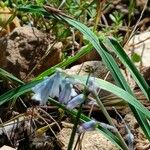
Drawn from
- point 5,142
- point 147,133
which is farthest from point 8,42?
point 147,133

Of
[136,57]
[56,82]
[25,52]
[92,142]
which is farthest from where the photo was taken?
[136,57]

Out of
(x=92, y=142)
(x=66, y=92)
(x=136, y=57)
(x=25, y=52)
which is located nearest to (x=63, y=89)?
(x=66, y=92)

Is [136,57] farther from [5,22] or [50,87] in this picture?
[50,87]

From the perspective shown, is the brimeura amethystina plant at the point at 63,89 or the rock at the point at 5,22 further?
the rock at the point at 5,22

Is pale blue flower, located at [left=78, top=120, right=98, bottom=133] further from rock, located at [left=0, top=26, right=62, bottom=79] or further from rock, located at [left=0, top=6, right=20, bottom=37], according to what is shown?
rock, located at [left=0, top=6, right=20, bottom=37]

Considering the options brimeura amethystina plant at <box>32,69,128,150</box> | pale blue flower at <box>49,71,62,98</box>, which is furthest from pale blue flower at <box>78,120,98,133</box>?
pale blue flower at <box>49,71,62,98</box>

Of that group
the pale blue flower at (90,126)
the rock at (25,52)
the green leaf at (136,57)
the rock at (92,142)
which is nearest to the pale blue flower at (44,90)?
the pale blue flower at (90,126)

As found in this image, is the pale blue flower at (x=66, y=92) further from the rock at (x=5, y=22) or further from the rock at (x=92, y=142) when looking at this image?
the rock at (x=5, y=22)

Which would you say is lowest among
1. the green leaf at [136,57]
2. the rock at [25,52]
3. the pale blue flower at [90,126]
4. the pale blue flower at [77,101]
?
the green leaf at [136,57]

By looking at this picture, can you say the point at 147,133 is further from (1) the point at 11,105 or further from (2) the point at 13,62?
(2) the point at 13,62
